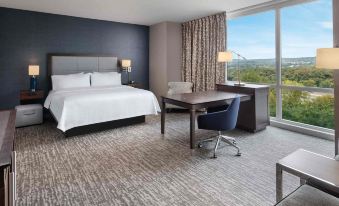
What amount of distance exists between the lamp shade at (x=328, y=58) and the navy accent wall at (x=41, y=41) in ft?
16.5

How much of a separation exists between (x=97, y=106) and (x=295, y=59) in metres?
3.97

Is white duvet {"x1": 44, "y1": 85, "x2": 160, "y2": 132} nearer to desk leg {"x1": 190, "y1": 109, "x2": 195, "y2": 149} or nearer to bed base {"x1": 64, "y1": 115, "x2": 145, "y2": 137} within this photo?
bed base {"x1": 64, "y1": 115, "x2": 145, "y2": 137}

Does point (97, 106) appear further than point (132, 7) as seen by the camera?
No

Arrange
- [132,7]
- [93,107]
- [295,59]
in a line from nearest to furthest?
[93,107], [295,59], [132,7]

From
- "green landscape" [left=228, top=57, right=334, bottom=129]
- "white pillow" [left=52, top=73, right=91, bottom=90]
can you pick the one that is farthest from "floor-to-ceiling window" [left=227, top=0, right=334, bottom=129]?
"white pillow" [left=52, top=73, right=91, bottom=90]

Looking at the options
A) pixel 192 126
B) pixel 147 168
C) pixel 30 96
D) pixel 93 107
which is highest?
pixel 30 96

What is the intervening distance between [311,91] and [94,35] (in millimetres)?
5207

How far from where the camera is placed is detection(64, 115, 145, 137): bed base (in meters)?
4.10

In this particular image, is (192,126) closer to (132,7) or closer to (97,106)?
(97,106)

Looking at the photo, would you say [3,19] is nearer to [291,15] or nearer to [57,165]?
[57,165]

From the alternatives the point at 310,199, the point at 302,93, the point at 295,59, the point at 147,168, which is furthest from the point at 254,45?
the point at 310,199

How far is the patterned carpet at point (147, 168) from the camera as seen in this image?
7.27 feet

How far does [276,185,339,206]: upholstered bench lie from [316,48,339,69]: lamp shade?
1.85 metres

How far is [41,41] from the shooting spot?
5281mm
